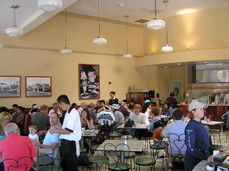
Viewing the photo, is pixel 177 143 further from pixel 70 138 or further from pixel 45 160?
pixel 45 160

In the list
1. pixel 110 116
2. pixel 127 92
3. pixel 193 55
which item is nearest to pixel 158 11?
pixel 193 55

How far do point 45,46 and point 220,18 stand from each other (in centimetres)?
766

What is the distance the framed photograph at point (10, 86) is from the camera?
9477mm

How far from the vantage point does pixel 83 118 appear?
627 cm

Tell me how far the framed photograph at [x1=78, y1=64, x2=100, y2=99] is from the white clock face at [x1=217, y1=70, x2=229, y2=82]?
19.4 feet

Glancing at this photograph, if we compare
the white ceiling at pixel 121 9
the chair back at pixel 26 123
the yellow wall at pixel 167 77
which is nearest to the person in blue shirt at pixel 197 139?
the chair back at pixel 26 123

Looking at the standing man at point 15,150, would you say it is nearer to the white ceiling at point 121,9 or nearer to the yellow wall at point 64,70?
the white ceiling at point 121,9

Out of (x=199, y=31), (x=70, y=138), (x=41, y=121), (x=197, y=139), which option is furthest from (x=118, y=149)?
(x=199, y=31)

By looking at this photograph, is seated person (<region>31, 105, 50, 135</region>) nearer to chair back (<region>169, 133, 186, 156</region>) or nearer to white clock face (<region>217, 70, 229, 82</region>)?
chair back (<region>169, 133, 186, 156</region>)

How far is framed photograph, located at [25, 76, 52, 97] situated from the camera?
998 centimetres

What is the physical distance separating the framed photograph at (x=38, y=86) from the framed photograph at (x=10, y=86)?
1.03 feet

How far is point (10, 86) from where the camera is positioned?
9602 millimetres

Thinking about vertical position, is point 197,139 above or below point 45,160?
above

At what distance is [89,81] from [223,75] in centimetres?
647
